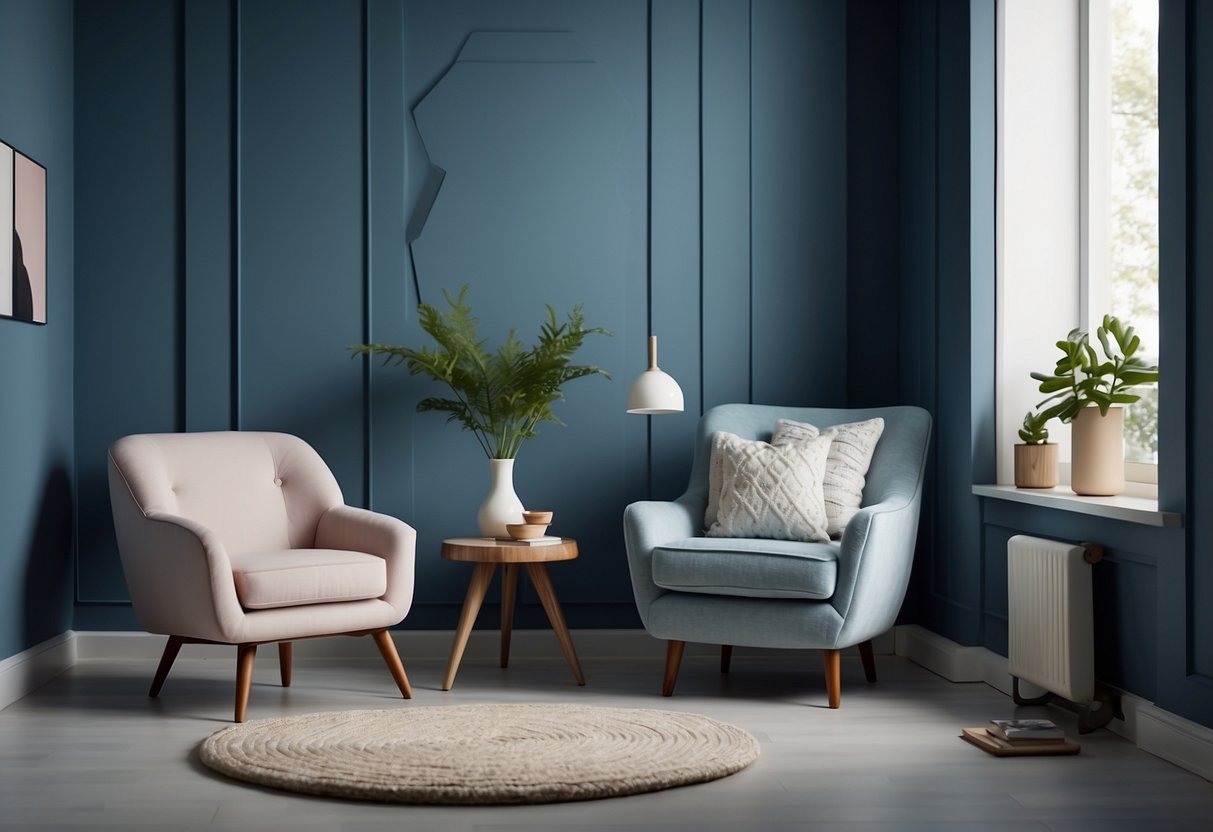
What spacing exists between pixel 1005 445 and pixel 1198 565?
3.81ft

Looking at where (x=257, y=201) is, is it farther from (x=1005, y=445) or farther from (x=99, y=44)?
(x=1005, y=445)

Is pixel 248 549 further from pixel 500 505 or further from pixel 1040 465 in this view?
pixel 1040 465

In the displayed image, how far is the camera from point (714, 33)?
450 cm

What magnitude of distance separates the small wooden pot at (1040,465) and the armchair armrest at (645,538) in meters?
1.07

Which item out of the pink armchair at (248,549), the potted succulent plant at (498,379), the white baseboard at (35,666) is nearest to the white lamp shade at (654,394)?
the potted succulent plant at (498,379)

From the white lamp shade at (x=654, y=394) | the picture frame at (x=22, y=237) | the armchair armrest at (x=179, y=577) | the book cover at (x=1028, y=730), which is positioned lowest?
the book cover at (x=1028, y=730)

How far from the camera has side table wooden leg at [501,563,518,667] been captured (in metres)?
4.14

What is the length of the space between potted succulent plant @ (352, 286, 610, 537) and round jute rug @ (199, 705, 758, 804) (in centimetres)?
88

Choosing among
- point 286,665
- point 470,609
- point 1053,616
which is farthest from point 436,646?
point 1053,616

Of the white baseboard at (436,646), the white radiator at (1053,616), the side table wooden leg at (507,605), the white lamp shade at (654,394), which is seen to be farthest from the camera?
the white baseboard at (436,646)

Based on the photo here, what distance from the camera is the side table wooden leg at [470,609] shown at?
12.5ft

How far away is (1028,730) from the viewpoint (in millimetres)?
2990

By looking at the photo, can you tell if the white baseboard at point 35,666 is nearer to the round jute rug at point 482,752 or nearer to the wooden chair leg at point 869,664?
the round jute rug at point 482,752

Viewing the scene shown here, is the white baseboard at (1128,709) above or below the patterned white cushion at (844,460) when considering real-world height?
below
